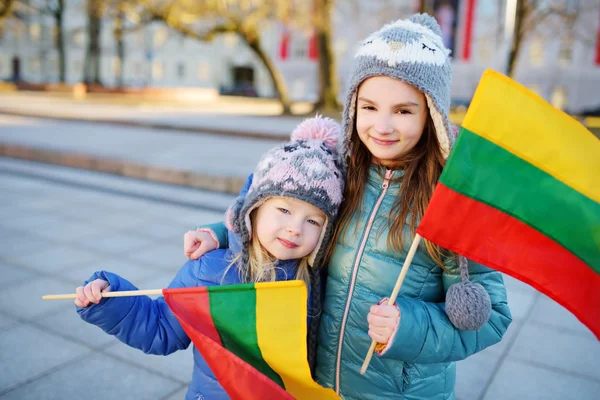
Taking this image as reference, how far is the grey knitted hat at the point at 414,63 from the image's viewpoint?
61.1 inches

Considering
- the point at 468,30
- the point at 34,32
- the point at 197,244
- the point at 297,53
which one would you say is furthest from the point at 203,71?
the point at 197,244

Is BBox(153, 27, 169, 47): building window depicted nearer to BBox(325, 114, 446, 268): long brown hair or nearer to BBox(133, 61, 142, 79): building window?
BBox(133, 61, 142, 79): building window

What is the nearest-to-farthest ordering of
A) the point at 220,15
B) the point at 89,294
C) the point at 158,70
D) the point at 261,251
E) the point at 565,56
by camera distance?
the point at 89,294
the point at 261,251
the point at 220,15
the point at 565,56
the point at 158,70

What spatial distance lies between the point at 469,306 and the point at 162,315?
3.28ft

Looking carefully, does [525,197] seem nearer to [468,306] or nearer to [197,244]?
[468,306]

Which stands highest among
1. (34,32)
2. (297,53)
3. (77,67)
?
(34,32)

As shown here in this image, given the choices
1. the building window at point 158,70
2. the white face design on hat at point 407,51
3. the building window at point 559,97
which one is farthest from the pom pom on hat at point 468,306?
the building window at point 158,70

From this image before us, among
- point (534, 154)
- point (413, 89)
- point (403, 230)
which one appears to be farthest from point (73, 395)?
point (534, 154)

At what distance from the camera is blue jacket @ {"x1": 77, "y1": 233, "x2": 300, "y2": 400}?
170cm

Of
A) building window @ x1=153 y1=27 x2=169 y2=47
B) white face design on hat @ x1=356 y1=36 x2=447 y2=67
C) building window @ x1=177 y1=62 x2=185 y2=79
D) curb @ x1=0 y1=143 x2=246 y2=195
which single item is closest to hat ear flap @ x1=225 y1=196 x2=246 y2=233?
white face design on hat @ x1=356 y1=36 x2=447 y2=67

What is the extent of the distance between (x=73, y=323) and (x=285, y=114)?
1805 cm

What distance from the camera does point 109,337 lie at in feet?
11.0

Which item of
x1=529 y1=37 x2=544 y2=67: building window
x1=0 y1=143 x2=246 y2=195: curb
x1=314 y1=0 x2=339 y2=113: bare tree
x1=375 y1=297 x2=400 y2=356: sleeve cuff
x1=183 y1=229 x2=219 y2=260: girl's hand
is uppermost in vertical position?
x1=529 y1=37 x2=544 y2=67: building window

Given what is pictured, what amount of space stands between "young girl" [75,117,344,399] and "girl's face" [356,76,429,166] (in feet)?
0.60
